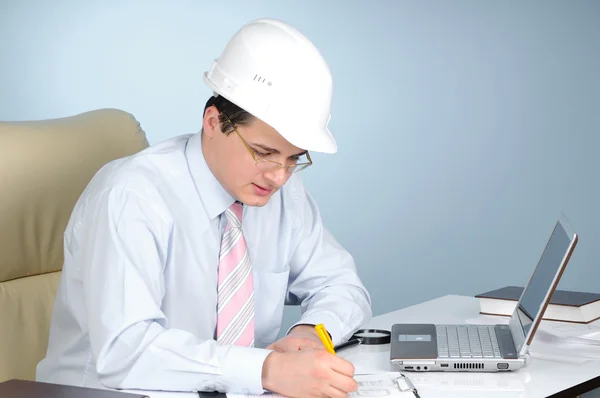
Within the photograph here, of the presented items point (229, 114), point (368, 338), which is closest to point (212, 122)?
point (229, 114)

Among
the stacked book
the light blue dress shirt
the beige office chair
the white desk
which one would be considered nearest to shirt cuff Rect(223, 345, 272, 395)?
the light blue dress shirt

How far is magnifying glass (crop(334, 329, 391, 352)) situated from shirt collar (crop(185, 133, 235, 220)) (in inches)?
15.0

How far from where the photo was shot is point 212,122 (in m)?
1.73

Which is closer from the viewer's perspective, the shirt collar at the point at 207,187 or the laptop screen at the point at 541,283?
the laptop screen at the point at 541,283

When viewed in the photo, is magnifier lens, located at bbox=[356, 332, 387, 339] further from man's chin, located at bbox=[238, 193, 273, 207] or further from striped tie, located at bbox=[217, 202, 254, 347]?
man's chin, located at bbox=[238, 193, 273, 207]

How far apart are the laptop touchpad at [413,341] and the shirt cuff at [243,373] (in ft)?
1.01

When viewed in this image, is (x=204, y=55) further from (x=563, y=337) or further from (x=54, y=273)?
(x=563, y=337)

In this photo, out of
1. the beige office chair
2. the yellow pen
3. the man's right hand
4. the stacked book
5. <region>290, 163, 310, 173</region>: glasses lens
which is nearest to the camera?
the man's right hand

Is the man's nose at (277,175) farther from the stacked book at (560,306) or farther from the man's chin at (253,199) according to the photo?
the stacked book at (560,306)

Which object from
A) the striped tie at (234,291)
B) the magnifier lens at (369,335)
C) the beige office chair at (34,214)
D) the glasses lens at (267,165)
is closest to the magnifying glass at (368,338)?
the magnifier lens at (369,335)

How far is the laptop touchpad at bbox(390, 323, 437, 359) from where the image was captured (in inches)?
64.1

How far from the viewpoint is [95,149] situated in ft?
6.45

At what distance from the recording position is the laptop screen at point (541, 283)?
A: 1.59m

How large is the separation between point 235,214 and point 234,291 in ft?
0.56
